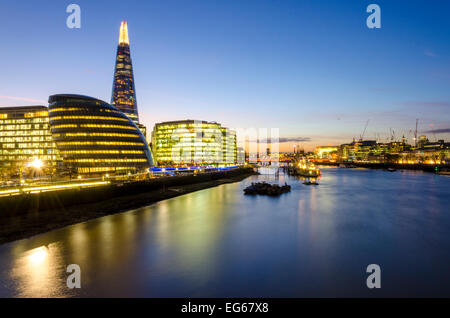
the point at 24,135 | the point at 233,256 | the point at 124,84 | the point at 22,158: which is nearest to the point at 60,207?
the point at 233,256

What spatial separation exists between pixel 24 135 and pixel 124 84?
91.8m

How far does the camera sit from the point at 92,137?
86.6 metres

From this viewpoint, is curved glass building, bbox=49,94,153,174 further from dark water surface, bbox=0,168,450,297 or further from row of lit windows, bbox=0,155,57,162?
dark water surface, bbox=0,168,450,297

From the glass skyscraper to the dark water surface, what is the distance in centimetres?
16996

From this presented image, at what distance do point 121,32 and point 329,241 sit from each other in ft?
714

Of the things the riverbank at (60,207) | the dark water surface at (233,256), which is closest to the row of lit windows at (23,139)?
the riverbank at (60,207)

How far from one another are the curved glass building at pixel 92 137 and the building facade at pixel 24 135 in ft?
80.6

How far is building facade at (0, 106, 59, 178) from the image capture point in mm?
109500

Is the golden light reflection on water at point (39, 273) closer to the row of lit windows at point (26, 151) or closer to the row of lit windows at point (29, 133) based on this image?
the row of lit windows at point (26, 151)

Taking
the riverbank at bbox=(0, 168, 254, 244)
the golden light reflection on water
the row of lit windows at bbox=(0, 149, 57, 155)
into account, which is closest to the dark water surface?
the golden light reflection on water

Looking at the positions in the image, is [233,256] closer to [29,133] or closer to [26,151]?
[26,151]

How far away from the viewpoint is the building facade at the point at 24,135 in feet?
359
